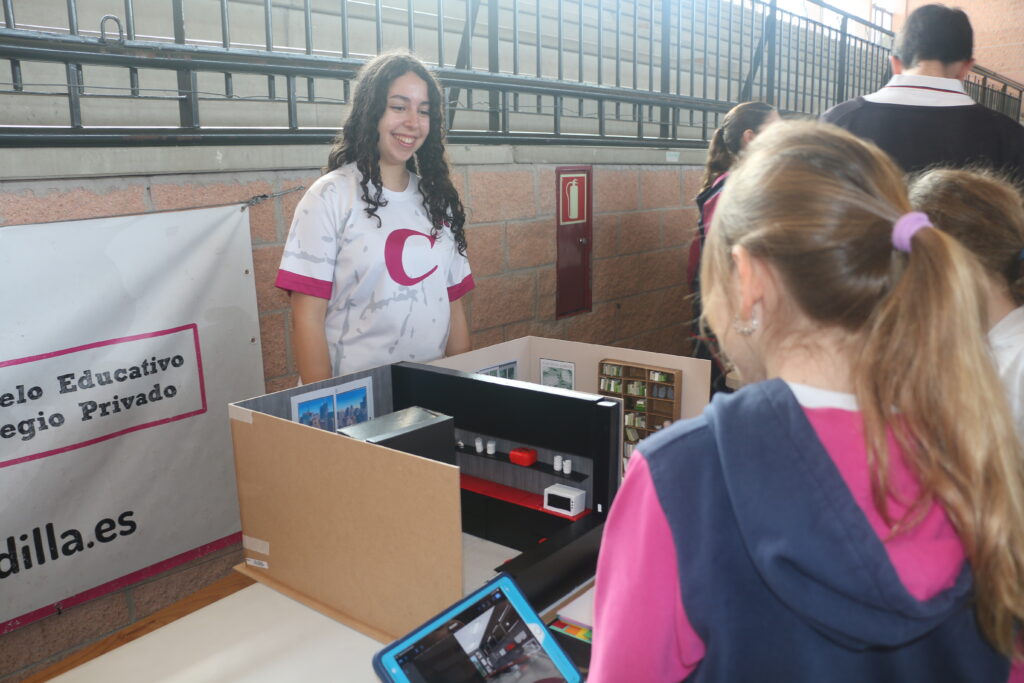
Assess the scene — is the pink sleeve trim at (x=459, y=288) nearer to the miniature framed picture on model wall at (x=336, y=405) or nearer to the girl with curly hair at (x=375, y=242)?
the girl with curly hair at (x=375, y=242)

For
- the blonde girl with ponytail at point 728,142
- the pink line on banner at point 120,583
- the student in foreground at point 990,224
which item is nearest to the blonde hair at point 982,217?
Answer: the student in foreground at point 990,224

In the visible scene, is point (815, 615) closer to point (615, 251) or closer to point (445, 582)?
point (445, 582)

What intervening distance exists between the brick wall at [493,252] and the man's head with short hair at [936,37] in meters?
1.23

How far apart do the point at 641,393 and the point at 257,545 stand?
0.78 meters

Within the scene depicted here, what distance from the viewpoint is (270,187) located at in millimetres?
1934

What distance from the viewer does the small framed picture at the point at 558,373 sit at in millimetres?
1734

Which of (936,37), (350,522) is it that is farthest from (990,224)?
(936,37)

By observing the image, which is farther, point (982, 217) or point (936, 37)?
point (936, 37)

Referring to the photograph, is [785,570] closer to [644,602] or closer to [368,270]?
[644,602]

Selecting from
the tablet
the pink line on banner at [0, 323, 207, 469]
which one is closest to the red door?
the pink line on banner at [0, 323, 207, 469]

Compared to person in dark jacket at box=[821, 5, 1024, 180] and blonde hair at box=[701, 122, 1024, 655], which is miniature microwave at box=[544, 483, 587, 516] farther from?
person in dark jacket at box=[821, 5, 1024, 180]

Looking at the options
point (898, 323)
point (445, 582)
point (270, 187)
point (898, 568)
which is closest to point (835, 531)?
point (898, 568)

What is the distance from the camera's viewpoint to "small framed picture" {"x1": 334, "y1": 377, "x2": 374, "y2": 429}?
1.49 m

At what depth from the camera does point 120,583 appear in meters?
1.75
